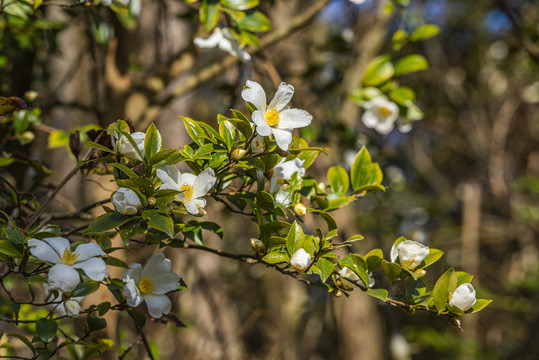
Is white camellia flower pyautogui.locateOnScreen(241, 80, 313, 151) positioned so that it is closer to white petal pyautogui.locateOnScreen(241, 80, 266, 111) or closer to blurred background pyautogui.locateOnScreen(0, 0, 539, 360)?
white petal pyautogui.locateOnScreen(241, 80, 266, 111)

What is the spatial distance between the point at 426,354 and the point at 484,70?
8.95 ft

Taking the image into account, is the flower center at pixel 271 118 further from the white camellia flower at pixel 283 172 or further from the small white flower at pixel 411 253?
the small white flower at pixel 411 253

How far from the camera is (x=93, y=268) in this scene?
0.62 metres

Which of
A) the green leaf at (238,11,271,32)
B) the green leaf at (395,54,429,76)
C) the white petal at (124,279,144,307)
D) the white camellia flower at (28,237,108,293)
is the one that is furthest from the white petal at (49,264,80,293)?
the green leaf at (395,54,429,76)

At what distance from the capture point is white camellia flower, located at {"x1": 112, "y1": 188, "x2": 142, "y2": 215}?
612 millimetres

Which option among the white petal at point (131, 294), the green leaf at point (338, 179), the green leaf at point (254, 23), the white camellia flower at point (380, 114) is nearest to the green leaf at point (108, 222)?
the white petal at point (131, 294)

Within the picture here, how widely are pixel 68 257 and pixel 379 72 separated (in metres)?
1.01

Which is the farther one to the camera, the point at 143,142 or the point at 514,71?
the point at 514,71

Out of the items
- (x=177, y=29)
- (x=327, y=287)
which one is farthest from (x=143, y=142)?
(x=177, y=29)

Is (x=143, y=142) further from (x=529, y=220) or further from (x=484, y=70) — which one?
(x=484, y=70)

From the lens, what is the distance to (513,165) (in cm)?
423

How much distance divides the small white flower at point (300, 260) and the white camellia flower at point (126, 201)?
0.73ft

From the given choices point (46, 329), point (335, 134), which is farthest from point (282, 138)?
point (335, 134)

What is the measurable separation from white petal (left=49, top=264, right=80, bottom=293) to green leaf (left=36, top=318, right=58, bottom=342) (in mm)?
144
